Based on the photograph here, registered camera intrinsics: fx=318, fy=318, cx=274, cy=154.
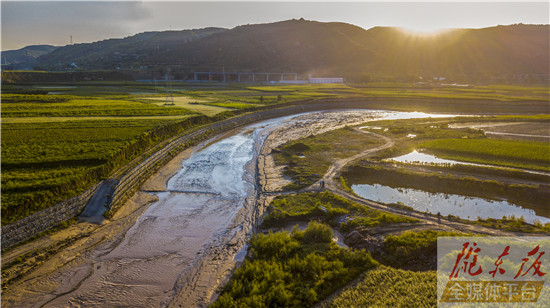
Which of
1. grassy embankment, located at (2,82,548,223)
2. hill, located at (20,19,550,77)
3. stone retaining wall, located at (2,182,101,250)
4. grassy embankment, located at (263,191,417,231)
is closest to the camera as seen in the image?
stone retaining wall, located at (2,182,101,250)

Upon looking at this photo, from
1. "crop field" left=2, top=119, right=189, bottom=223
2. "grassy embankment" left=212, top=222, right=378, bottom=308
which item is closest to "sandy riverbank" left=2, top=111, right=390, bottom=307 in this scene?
"grassy embankment" left=212, top=222, right=378, bottom=308

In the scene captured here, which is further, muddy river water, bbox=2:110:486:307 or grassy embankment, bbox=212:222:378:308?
muddy river water, bbox=2:110:486:307

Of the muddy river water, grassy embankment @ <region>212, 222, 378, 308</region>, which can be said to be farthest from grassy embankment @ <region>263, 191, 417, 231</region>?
grassy embankment @ <region>212, 222, 378, 308</region>

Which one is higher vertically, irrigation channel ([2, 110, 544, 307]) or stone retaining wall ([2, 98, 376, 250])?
stone retaining wall ([2, 98, 376, 250])

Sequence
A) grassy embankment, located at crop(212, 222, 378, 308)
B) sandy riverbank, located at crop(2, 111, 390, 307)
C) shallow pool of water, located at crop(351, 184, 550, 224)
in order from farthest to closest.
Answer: shallow pool of water, located at crop(351, 184, 550, 224) → sandy riverbank, located at crop(2, 111, 390, 307) → grassy embankment, located at crop(212, 222, 378, 308)

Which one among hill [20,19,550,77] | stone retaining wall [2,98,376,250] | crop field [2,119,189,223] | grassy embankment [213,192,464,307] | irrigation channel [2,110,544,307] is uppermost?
hill [20,19,550,77]

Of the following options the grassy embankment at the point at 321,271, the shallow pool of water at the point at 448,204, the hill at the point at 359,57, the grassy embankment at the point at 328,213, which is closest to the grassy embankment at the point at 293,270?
the grassy embankment at the point at 321,271

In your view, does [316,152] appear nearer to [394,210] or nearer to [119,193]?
[394,210]

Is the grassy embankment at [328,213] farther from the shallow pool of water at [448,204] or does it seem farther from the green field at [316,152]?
the shallow pool of water at [448,204]

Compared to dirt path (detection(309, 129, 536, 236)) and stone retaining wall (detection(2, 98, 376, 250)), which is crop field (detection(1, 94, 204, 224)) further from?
dirt path (detection(309, 129, 536, 236))
